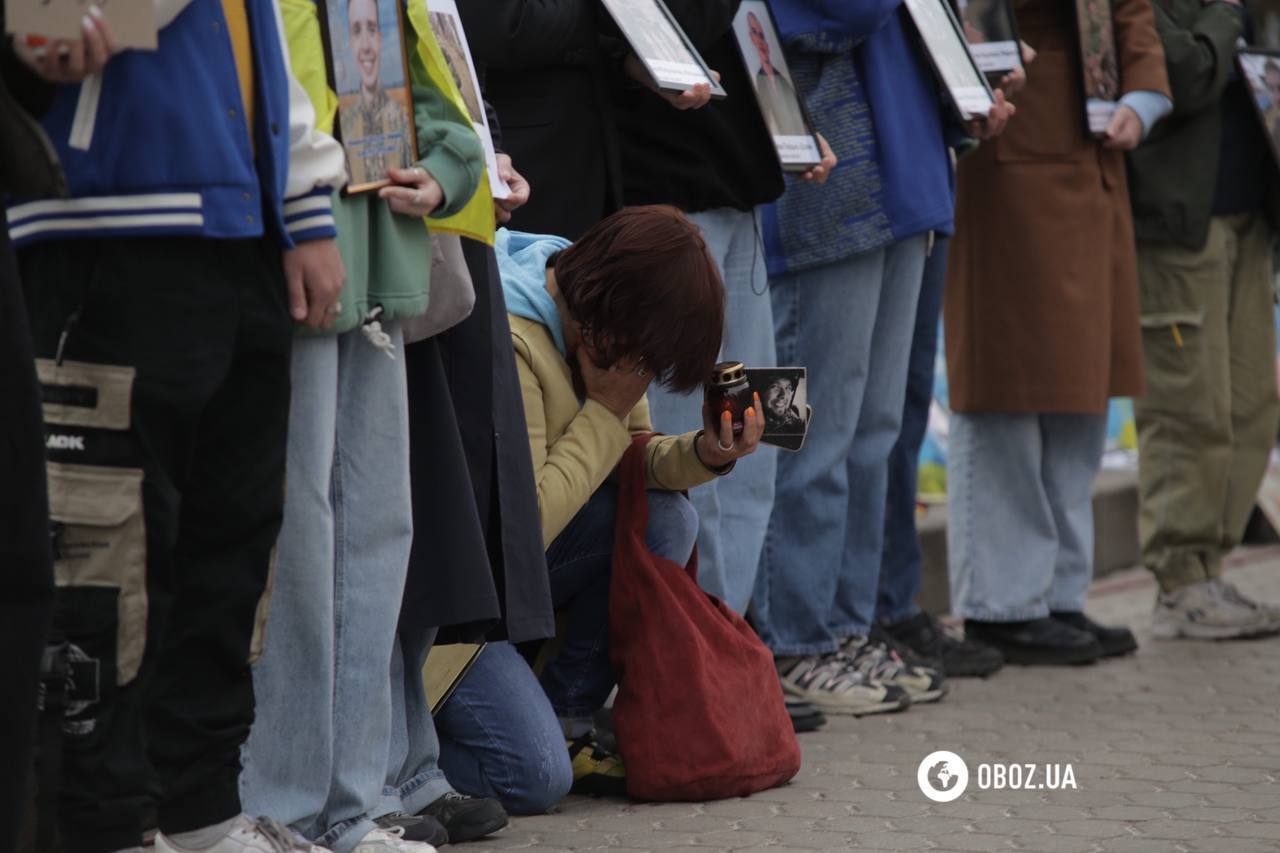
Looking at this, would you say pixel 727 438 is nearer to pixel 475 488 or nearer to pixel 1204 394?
pixel 475 488

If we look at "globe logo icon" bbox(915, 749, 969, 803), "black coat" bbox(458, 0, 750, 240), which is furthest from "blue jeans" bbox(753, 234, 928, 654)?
"black coat" bbox(458, 0, 750, 240)

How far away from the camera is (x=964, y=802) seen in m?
3.81

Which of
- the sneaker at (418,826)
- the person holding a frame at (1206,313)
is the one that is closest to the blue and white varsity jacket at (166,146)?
the sneaker at (418,826)

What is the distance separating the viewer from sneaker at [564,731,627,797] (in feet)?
12.9

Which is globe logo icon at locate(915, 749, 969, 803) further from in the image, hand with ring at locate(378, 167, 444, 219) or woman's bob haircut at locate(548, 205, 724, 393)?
hand with ring at locate(378, 167, 444, 219)

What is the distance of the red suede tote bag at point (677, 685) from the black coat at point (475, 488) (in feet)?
1.15

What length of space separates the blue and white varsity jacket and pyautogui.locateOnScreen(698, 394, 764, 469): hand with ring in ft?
4.32

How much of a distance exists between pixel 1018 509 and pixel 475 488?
8.37 feet

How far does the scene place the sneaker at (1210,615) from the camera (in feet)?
19.8

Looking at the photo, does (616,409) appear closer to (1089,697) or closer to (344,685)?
(344,685)

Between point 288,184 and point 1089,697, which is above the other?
point 288,184

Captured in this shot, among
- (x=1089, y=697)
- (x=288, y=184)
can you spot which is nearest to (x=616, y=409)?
(x=288, y=184)

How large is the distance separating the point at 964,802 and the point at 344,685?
1332mm

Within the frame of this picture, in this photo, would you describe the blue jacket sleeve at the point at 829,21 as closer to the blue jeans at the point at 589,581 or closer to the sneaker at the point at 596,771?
the blue jeans at the point at 589,581
